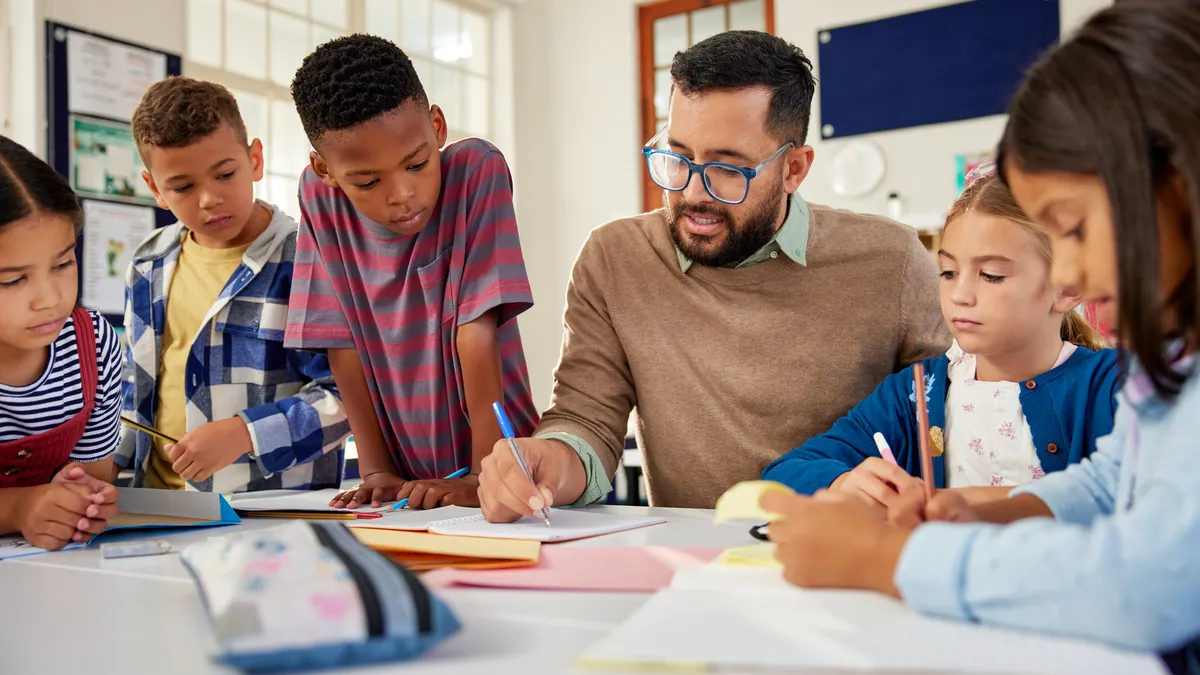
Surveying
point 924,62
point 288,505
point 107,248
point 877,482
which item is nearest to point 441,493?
point 288,505

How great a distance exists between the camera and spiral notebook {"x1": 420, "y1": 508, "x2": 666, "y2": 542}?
1027mm

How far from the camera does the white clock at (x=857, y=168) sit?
5180 millimetres

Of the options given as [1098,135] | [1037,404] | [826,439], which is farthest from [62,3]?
[1098,135]

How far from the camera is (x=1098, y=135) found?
61cm

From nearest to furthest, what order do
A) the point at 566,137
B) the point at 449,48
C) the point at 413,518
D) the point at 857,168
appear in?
the point at 413,518
the point at 857,168
the point at 449,48
the point at 566,137

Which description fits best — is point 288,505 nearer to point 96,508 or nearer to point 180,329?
point 96,508

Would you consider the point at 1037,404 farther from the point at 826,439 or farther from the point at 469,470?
the point at 469,470

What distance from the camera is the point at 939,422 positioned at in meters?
1.35

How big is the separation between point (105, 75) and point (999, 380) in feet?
11.3

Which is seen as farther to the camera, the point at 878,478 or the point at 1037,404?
the point at 1037,404

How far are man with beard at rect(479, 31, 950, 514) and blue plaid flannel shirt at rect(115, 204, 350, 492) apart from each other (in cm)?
46

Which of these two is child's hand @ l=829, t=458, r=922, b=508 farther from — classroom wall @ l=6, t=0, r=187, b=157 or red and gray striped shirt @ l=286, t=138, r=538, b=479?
classroom wall @ l=6, t=0, r=187, b=157

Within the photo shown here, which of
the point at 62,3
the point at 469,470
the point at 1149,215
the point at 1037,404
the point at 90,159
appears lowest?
the point at 469,470

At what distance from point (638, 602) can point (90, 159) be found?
3.47 meters
